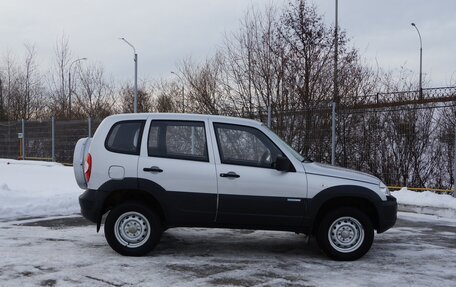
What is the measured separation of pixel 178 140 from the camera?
Answer: 248 inches

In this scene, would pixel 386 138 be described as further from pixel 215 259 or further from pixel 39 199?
pixel 39 199

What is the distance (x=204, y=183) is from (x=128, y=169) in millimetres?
992

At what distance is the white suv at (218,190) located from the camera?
19.7 ft

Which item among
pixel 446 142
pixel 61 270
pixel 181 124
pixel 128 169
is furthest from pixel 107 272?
pixel 446 142

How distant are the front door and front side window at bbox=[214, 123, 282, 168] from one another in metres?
0.01

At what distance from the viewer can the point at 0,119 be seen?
36.6m

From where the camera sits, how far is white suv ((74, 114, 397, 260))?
601 centimetres

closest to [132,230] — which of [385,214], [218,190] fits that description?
[218,190]

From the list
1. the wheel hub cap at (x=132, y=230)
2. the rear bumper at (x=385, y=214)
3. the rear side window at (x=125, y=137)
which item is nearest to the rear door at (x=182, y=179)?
the rear side window at (x=125, y=137)

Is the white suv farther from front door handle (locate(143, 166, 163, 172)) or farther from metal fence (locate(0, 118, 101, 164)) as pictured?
metal fence (locate(0, 118, 101, 164))

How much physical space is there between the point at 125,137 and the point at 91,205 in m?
0.98

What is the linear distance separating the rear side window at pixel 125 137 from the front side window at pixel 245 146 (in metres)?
1.03

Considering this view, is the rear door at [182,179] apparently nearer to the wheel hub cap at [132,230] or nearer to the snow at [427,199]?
the wheel hub cap at [132,230]

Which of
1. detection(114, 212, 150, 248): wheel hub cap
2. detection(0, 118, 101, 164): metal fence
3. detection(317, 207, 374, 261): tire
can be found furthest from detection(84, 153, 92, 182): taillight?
detection(0, 118, 101, 164): metal fence
